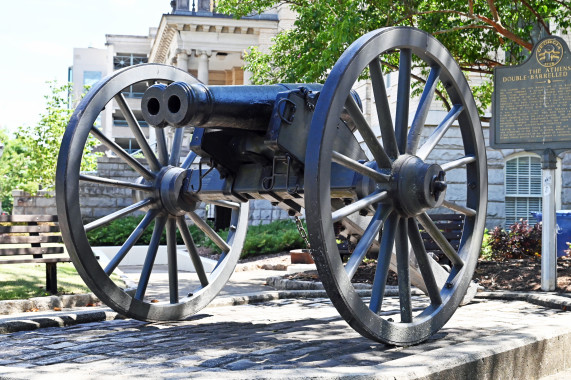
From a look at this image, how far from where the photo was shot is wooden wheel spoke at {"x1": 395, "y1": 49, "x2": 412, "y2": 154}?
544 cm

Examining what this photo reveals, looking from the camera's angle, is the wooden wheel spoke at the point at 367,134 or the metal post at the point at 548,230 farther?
the metal post at the point at 548,230

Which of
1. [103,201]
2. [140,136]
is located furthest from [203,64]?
[140,136]

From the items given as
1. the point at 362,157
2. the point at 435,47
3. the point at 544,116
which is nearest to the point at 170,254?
the point at 362,157

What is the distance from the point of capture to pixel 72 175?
19.2 ft

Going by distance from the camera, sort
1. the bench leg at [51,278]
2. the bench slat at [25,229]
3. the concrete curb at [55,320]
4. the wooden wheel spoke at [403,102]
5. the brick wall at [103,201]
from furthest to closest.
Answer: the brick wall at [103,201] → the bench slat at [25,229] → the bench leg at [51,278] → the concrete curb at [55,320] → the wooden wheel spoke at [403,102]

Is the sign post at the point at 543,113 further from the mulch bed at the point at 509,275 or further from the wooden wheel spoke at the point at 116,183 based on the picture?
the wooden wheel spoke at the point at 116,183

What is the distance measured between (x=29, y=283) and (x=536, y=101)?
6.24m

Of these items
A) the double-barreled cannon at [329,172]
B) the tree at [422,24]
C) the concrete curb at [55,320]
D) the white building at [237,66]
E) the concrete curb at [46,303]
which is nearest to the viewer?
the double-barreled cannon at [329,172]

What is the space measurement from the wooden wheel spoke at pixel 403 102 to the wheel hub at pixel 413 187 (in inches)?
5.8

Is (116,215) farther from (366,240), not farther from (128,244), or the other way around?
(366,240)

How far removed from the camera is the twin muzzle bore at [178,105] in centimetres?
534

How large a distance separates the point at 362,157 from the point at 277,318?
1798 mm

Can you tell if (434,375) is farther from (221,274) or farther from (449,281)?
(221,274)

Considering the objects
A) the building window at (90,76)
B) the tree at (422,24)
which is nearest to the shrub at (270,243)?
the tree at (422,24)
